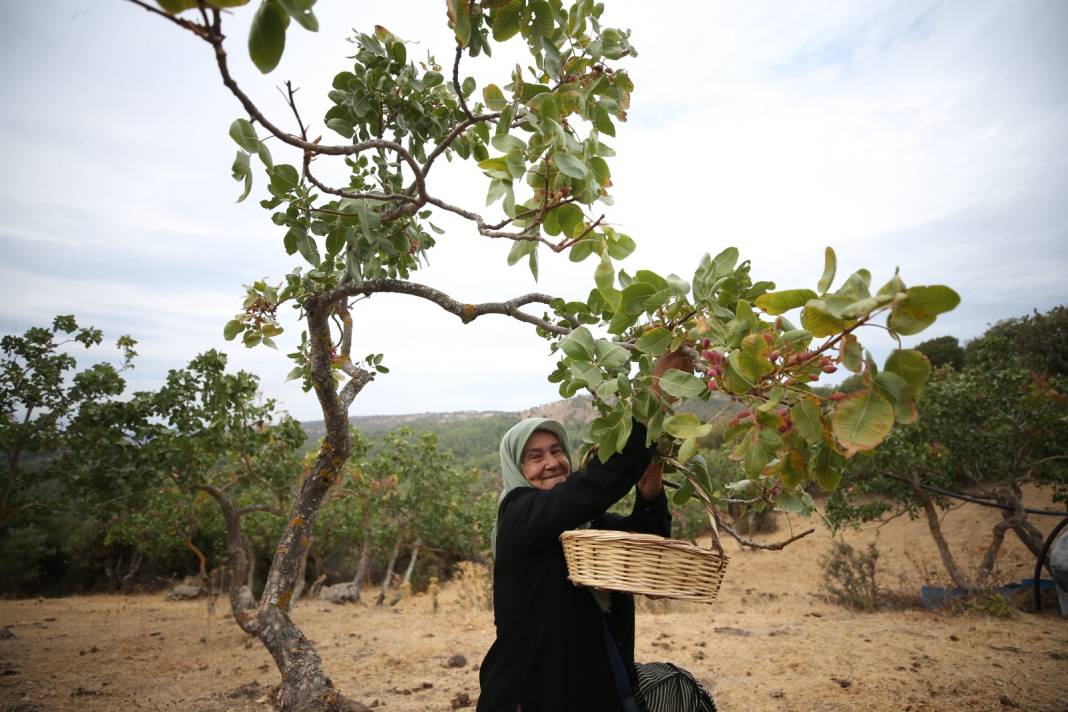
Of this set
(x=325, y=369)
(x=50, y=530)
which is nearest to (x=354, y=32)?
(x=325, y=369)

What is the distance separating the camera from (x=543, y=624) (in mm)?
1990

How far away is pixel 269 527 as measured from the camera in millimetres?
15672

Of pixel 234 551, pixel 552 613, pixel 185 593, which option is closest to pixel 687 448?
pixel 552 613

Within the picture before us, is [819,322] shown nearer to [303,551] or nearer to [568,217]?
[568,217]

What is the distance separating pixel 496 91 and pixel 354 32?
106 cm

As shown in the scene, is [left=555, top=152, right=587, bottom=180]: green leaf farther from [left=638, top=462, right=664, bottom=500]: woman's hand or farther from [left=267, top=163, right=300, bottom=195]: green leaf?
[left=638, top=462, right=664, bottom=500]: woman's hand

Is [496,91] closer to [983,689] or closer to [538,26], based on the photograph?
[538,26]

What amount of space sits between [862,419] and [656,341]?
0.53 m

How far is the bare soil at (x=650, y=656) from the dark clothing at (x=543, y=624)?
10.1 feet

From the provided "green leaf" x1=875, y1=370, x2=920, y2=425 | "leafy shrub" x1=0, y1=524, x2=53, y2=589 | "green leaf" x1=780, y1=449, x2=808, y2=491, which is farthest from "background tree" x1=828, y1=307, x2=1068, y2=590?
"leafy shrub" x1=0, y1=524, x2=53, y2=589

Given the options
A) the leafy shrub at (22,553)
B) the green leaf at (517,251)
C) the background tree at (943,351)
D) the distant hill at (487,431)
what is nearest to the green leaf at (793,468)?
the green leaf at (517,251)

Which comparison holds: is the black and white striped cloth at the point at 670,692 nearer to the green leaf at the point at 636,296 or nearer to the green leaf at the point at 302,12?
the green leaf at the point at 636,296

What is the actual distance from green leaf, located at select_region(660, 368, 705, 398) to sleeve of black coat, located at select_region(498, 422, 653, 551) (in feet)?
1.01

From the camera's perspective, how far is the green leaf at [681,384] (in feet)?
4.17
